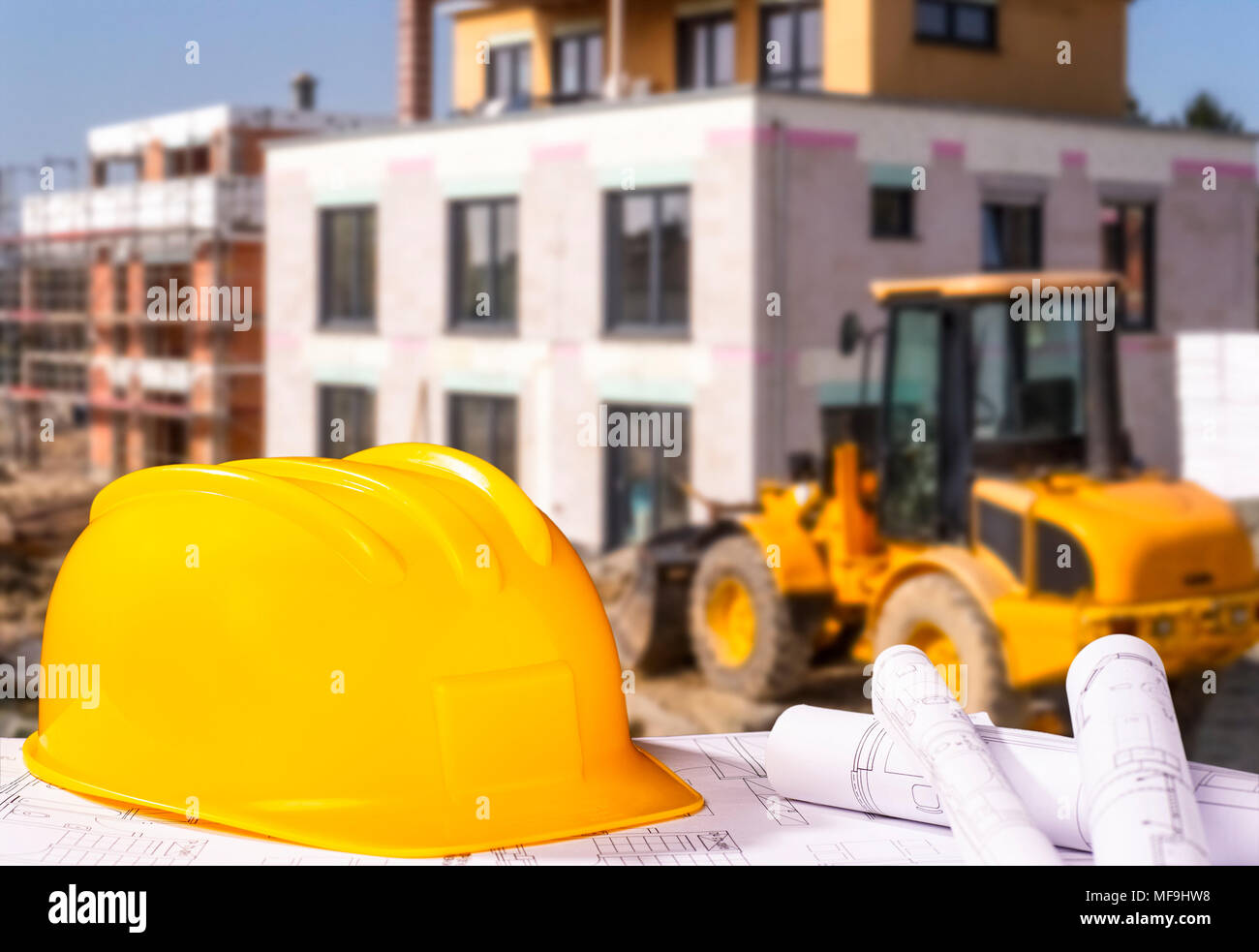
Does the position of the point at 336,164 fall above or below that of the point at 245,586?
above

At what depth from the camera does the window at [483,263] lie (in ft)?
60.1

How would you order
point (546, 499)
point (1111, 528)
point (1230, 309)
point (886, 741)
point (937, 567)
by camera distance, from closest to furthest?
point (886, 741), point (1111, 528), point (937, 567), point (546, 499), point (1230, 309)

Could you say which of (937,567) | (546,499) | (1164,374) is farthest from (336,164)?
(937,567)

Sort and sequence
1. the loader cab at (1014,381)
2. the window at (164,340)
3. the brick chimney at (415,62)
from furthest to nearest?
the window at (164,340) < the brick chimney at (415,62) < the loader cab at (1014,381)

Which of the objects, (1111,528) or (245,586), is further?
(1111,528)

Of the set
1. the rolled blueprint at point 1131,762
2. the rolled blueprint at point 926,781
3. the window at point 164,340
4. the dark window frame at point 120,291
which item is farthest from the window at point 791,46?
the rolled blueprint at point 1131,762

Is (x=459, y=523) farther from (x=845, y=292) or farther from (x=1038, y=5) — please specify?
(x=1038, y=5)

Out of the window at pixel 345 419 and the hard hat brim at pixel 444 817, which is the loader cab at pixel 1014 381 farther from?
the window at pixel 345 419

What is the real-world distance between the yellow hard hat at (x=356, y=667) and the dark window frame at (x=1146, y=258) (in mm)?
16714

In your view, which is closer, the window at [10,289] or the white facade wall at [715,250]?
the white facade wall at [715,250]

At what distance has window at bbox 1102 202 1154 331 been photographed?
18.6m

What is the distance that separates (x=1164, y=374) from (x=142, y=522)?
17126 mm

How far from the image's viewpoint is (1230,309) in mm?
19328

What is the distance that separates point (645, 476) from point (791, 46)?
610 centimetres
